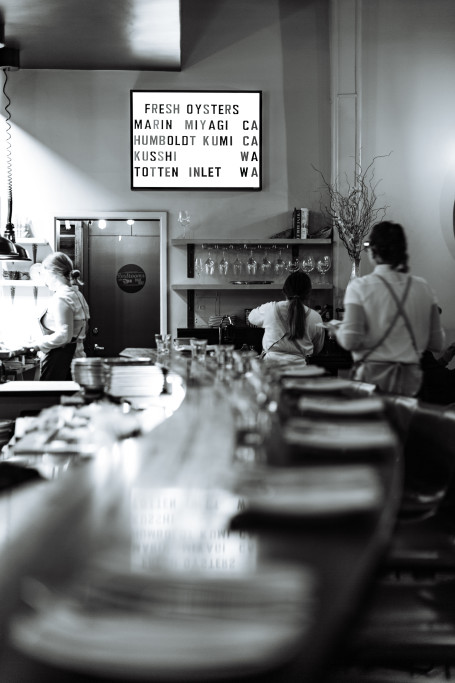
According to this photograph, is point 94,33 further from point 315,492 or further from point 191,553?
point 191,553

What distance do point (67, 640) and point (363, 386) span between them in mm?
2312

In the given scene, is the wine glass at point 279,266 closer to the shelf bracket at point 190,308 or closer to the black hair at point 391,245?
the shelf bracket at point 190,308

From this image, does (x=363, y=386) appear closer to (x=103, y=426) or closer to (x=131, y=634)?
(x=103, y=426)

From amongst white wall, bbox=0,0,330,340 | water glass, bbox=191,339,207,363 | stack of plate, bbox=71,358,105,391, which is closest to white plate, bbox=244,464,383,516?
stack of plate, bbox=71,358,105,391

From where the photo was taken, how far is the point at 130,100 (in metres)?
7.73

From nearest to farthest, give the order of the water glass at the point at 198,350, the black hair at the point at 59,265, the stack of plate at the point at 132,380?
the stack of plate at the point at 132,380
the water glass at the point at 198,350
the black hair at the point at 59,265

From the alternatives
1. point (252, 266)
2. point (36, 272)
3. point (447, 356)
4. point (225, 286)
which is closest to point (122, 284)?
point (36, 272)

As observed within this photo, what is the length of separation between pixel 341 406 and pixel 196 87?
620 cm

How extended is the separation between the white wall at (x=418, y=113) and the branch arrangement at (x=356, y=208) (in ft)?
0.50

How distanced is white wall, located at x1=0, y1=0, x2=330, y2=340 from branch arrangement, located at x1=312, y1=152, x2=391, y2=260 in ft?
1.15

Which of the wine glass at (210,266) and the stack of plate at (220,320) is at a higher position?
the wine glass at (210,266)

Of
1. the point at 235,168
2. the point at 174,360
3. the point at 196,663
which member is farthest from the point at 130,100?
the point at 196,663

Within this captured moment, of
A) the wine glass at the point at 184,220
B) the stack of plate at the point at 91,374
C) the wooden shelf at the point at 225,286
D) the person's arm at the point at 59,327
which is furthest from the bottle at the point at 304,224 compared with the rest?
the stack of plate at the point at 91,374

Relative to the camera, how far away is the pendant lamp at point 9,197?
20.7 ft
